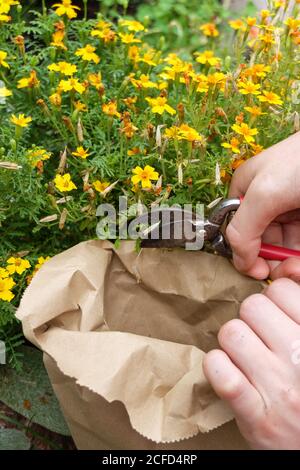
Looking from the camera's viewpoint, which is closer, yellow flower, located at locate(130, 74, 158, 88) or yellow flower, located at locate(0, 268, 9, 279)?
yellow flower, located at locate(0, 268, 9, 279)


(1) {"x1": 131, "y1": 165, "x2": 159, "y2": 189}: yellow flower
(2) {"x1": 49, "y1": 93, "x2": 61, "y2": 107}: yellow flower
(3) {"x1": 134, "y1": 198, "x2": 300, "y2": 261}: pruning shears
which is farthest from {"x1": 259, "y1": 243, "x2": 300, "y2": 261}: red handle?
(2) {"x1": 49, "y1": 93, "x2": 61, "y2": 107}: yellow flower

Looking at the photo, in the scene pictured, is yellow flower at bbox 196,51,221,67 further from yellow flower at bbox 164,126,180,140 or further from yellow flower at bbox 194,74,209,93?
yellow flower at bbox 164,126,180,140

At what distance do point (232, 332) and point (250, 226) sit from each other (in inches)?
7.3

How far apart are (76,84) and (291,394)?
0.68 metres

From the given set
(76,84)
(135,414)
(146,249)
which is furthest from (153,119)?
(135,414)

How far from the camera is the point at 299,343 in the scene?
965 millimetres

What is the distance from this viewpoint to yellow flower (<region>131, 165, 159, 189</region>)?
3.64 feet

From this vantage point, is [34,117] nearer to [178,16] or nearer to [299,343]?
[299,343]

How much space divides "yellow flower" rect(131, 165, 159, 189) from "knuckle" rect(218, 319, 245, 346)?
286 millimetres

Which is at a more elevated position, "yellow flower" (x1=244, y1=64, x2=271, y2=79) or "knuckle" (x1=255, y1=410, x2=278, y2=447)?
"yellow flower" (x1=244, y1=64, x2=271, y2=79)

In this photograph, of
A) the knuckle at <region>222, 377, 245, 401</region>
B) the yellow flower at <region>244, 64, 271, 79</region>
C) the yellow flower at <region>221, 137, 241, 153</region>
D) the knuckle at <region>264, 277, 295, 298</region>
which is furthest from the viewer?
the yellow flower at <region>244, 64, 271, 79</region>
